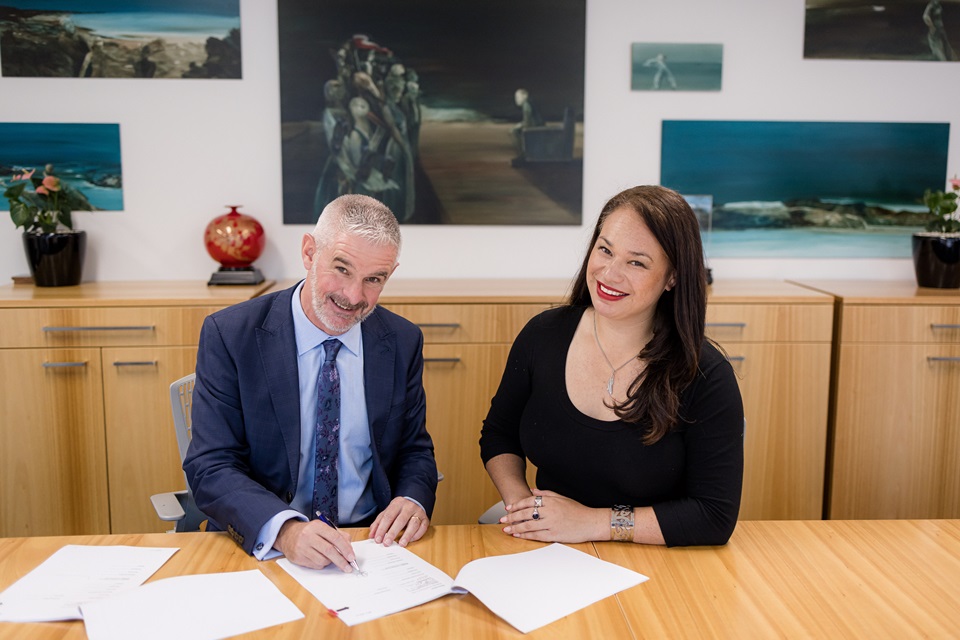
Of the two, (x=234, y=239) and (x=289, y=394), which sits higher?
(x=234, y=239)

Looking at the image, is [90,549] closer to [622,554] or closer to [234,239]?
[622,554]

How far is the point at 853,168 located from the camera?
3.75 metres

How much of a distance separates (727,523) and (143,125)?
302cm

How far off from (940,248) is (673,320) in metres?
2.13

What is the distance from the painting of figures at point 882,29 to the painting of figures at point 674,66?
436 millimetres

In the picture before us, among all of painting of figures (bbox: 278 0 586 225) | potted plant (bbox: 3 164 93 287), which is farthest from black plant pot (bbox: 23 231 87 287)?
painting of figures (bbox: 278 0 586 225)

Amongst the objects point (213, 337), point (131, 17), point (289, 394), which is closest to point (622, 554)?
point (289, 394)

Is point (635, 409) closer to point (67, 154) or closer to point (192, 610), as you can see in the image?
point (192, 610)

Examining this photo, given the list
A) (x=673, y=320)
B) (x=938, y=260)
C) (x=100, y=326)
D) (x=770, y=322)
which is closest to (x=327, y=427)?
(x=673, y=320)

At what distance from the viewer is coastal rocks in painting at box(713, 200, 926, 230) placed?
3.75 metres

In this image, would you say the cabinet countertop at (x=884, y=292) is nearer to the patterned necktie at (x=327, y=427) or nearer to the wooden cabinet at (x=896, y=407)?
the wooden cabinet at (x=896, y=407)

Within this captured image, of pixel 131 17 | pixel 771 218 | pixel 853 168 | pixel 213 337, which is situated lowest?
pixel 213 337

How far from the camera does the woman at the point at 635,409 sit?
1732 millimetres

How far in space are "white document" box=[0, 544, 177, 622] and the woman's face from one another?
3.61 ft
